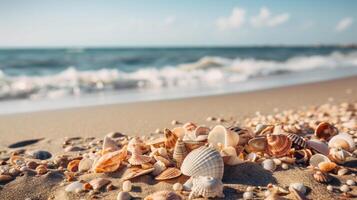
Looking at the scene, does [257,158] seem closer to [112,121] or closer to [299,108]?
[112,121]

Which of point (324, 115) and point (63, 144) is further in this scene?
point (324, 115)

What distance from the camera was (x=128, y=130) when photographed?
466 centimetres

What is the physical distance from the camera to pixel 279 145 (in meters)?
2.81

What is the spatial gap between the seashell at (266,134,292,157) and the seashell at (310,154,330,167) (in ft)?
0.59

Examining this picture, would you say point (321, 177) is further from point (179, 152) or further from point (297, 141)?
point (179, 152)

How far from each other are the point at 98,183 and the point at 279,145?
129cm

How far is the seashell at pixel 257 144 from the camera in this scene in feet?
9.43

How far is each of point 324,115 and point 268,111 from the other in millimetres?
1024

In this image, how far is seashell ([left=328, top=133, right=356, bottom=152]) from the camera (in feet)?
9.99

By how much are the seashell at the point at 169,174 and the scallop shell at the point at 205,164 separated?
84 millimetres

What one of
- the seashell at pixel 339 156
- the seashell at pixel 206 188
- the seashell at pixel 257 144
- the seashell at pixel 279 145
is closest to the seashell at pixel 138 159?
the seashell at pixel 206 188

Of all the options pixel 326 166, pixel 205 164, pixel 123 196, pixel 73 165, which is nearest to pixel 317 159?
pixel 326 166

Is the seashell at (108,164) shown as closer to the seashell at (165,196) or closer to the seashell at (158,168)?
the seashell at (158,168)

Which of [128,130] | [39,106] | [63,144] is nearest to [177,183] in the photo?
[63,144]
